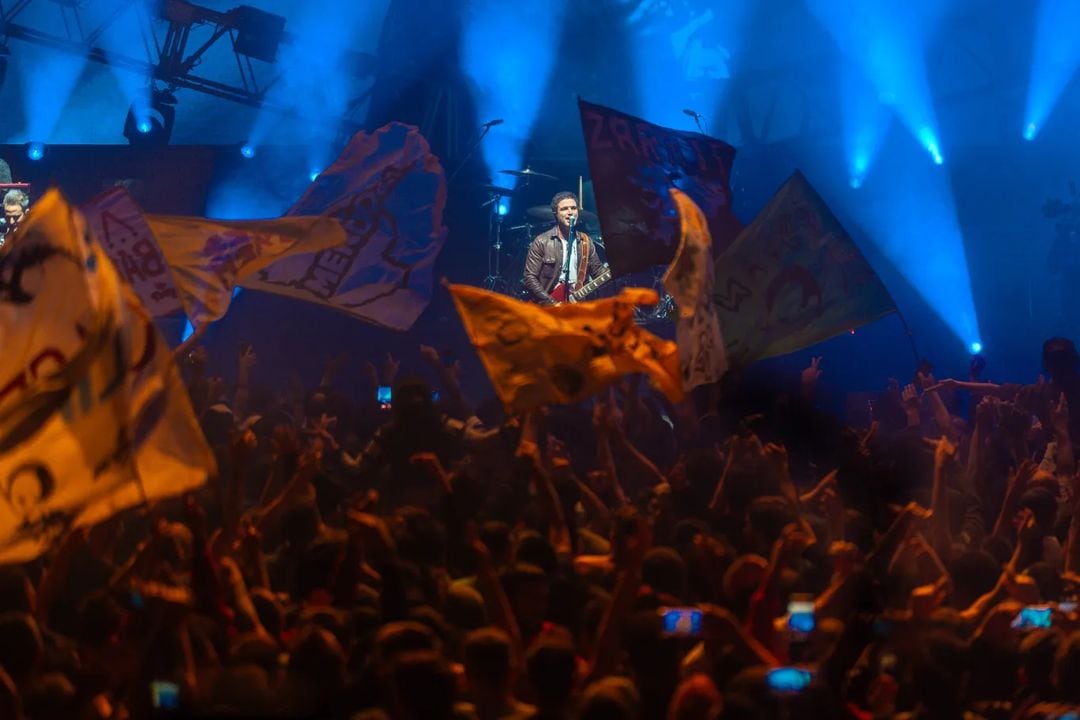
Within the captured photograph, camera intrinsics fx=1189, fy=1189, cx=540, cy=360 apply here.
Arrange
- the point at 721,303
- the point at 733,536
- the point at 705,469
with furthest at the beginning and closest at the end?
the point at 721,303 < the point at 705,469 < the point at 733,536

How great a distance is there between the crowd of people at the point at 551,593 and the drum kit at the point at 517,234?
712 cm

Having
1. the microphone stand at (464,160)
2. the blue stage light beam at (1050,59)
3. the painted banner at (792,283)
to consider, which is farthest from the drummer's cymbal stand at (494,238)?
the blue stage light beam at (1050,59)

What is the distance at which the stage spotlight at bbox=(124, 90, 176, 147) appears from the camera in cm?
1544

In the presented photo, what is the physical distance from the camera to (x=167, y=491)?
386 centimetres

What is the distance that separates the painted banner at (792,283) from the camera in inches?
297

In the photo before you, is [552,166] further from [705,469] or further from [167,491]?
[167,491]

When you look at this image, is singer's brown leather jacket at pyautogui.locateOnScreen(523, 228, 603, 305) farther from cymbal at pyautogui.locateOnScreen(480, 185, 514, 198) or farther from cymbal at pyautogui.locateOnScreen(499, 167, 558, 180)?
cymbal at pyautogui.locateOnScreen(480, 185, 514, 198)

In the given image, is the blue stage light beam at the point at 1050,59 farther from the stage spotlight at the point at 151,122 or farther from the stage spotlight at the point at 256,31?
the stage spotlight at the point at 151,122

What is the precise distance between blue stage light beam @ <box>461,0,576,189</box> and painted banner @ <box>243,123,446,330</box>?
7770mm

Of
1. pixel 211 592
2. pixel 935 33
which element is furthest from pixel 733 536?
pixel 935 33

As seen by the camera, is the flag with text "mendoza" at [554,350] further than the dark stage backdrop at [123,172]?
No

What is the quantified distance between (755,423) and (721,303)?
872mm

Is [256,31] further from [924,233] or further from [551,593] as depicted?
[551,593]

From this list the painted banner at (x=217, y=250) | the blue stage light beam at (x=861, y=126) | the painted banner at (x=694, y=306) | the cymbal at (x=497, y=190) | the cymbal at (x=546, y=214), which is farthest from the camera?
the blue stage light beam at (x=861, y=126)
